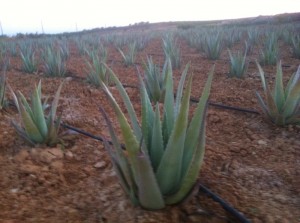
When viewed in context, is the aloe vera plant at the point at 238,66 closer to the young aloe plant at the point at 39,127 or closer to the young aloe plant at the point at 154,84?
the young aloe plant at the point at 154,84

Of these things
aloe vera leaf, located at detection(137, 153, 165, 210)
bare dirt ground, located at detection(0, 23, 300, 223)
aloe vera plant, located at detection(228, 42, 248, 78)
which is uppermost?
aloe vera plant, located at detection(228, 42, 248, 78)

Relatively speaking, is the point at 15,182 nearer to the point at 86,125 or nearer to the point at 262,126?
the point at 86,125

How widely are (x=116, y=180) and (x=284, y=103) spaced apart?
1.53 m

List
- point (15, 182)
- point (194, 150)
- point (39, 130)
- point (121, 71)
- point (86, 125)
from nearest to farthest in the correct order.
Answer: point (194, 150) → point (15, 182) → point (39, 130) → point (86, 125) → point (121, 71)

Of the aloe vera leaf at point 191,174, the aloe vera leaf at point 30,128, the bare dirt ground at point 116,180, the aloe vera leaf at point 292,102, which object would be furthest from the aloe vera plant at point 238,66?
the aloe vera leaf at point 191,174

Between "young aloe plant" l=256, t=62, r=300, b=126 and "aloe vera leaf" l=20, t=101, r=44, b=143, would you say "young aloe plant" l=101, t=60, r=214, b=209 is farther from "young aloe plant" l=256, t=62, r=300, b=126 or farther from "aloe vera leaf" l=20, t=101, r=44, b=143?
"young aloe plant" l=256, t=62, r=300, b=126

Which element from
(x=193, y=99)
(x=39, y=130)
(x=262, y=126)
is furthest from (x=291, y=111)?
(x=39, y=130)

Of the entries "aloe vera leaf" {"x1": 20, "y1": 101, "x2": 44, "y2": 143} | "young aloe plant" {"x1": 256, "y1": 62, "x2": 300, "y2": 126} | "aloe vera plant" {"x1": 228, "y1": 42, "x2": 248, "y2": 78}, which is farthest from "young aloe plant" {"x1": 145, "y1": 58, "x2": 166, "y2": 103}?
"aloe vera plant" {"x1": 228, "y1": 42, "x2": 248, "y2": 78}

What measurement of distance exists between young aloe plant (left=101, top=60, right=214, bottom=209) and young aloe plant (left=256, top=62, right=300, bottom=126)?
4.15ft

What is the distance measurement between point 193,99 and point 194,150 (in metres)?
2.02

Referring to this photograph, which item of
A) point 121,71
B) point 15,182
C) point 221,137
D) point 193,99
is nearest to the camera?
point 15,182

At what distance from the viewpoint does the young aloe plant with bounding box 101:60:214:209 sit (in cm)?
119

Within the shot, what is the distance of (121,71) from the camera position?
5.37 m

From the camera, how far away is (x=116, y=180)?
1.69m
